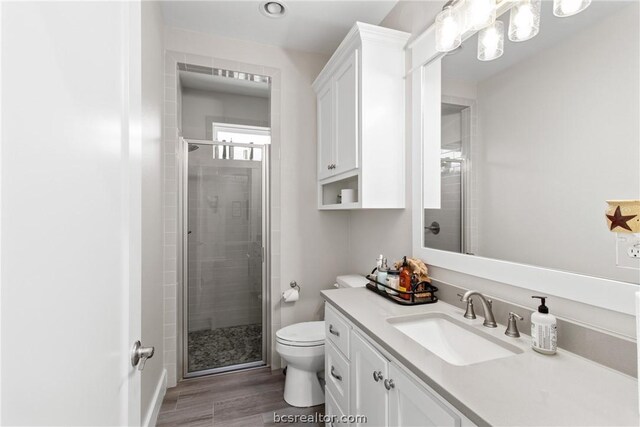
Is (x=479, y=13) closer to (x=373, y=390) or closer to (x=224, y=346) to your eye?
(x=373, y=390)

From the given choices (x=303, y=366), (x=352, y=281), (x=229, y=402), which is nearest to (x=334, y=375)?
(x=303, y=366)

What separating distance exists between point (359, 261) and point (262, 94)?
203 cm

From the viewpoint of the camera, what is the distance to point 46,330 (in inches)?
16.6

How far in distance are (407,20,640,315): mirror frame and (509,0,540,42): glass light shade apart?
85mm

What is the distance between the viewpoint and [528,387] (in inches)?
29.7

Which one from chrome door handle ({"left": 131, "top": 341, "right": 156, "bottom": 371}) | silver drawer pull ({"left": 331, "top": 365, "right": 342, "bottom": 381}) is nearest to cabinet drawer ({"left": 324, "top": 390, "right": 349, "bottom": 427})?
silver drawer pull ({"left": 331, "top": 365, "right": 342, "bottom": 381})

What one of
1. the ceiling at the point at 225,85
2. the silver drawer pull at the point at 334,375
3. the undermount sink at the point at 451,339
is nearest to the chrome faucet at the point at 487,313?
the undermount sink at the point at 451,339

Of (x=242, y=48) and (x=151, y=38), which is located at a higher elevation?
(x=242, y=48)

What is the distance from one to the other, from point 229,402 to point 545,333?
1.93 m

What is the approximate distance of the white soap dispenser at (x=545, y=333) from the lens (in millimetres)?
926

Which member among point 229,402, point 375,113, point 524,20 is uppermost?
point 524,20

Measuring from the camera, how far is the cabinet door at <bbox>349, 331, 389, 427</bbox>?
3.45ft

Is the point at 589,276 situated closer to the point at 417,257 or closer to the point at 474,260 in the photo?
the point at 474,260

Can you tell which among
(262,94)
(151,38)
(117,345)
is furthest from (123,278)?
(262,94)
